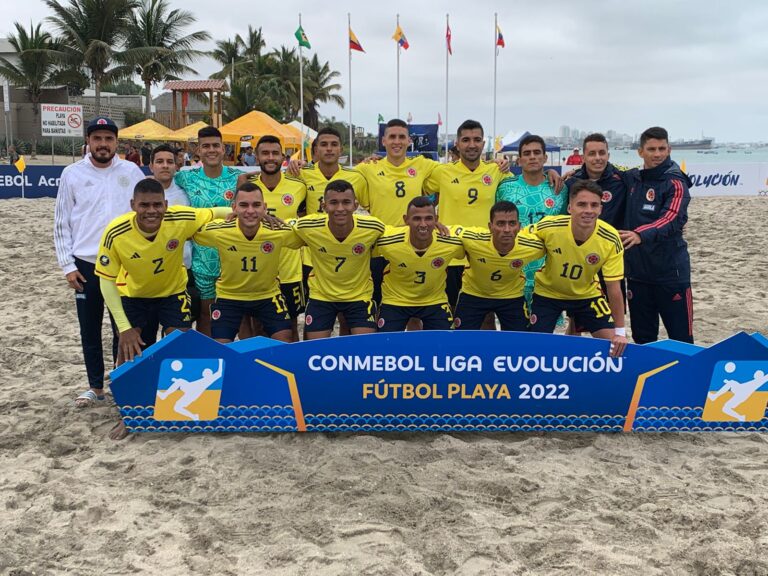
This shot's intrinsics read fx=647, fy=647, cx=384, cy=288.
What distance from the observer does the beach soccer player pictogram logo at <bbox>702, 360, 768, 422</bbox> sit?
12.7 feet

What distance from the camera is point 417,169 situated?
529cm

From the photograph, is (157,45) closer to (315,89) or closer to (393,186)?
(315,89)

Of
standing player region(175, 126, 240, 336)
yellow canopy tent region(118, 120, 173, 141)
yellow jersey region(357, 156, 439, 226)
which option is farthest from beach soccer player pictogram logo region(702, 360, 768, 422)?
yellow canopy tent region(118, 120, 173, 141)

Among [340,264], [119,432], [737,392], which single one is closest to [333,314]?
[340,264]

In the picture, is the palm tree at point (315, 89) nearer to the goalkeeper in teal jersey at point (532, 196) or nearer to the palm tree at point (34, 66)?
the palm tree at point (34, 66)

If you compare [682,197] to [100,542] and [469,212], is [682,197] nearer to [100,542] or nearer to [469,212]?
[469,212]

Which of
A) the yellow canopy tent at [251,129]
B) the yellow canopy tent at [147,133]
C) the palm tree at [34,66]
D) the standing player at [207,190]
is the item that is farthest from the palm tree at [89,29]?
the standing player at [207,190]

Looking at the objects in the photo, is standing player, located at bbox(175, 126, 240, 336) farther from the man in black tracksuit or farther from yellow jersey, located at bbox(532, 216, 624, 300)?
the man in black tracksuit

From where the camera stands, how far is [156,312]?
14.5ft

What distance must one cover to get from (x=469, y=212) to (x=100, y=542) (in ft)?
11.5

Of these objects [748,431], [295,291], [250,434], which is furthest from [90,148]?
[748,431]

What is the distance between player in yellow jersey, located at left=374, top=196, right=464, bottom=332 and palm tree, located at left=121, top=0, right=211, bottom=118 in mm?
33301

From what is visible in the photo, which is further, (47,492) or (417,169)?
(417,169)

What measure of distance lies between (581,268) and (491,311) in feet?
2.39
